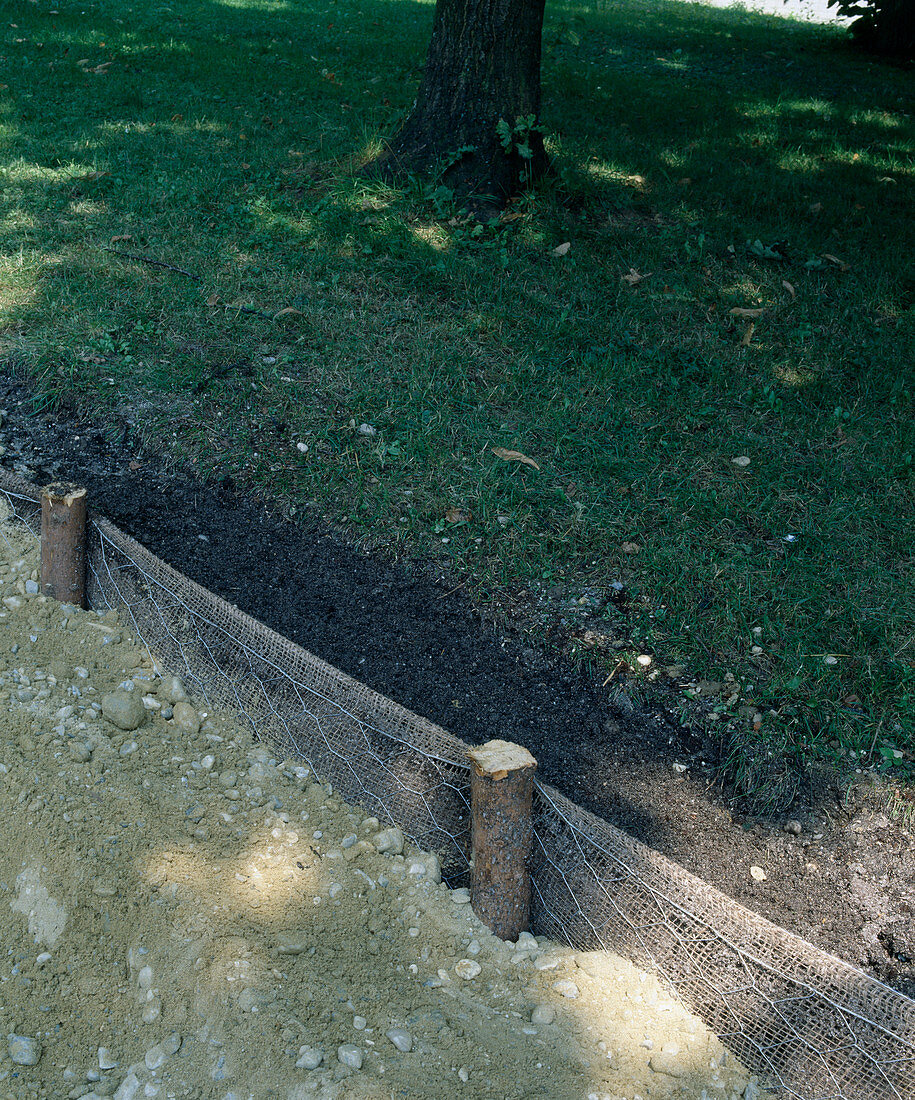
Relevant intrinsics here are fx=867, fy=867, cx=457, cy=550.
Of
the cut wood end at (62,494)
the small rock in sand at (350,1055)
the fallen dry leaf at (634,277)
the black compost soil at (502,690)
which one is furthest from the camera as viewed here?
the fallen dry leaf at (634,277)

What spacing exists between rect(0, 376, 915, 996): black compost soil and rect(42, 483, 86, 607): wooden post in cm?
55

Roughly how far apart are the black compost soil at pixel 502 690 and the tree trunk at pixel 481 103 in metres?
3.17

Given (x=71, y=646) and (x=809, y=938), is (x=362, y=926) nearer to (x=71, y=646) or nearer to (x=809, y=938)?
(x=809, y=938)

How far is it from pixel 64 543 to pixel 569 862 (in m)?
2.01

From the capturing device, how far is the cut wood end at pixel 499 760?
6.79 feet

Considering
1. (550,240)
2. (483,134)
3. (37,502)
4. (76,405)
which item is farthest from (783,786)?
(483,134)

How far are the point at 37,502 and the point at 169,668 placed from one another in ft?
3.04

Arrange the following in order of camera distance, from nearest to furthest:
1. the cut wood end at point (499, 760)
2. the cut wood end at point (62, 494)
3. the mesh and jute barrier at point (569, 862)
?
the mesh and jute barrier at point (569, 862) → the cut wood end at point (499, 760) → the cut wood end at point (62, 494)

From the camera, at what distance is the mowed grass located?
3434 millimetres

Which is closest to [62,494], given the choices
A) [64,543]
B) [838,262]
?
[64,543]

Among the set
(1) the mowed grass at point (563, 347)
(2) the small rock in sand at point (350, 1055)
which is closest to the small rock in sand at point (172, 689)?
(1) the mowed grass at point (563, 347)

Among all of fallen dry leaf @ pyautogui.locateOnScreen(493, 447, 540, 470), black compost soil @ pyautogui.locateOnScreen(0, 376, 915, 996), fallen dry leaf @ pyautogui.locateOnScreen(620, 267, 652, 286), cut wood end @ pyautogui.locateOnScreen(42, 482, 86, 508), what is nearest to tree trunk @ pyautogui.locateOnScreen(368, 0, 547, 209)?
fallen dry leaf @ pyautogui.locateOnScreen(620, 267, 652, 286)

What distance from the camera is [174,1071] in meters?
1.92

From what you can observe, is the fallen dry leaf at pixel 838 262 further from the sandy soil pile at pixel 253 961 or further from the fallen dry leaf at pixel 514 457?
the sandy soil pile at pixel 253 961
